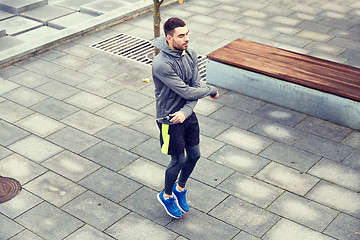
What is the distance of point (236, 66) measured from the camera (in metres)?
9.43

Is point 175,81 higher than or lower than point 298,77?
higher

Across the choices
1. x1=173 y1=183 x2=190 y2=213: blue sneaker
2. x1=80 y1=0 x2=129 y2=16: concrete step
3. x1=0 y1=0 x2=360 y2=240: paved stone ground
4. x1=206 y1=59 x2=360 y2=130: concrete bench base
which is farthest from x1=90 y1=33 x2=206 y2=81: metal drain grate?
x1=173 y1=183 x2=190 y2=213: blue sneaker

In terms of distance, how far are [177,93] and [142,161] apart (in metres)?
2.09

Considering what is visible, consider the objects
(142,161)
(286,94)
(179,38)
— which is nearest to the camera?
(179,38)

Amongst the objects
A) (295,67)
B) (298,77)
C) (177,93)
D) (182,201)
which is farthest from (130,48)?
(177,93)

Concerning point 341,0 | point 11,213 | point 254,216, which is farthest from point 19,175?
point 341,0

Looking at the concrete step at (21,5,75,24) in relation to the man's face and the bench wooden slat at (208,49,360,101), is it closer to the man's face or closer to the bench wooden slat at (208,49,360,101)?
the bench wooden slat at (208,49,360,101)

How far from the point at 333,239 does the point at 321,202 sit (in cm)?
70

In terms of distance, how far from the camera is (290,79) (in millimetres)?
8859

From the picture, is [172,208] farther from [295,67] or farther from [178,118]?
[295,67]

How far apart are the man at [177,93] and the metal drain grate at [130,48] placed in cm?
439

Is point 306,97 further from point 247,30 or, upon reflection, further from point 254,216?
point 247,30

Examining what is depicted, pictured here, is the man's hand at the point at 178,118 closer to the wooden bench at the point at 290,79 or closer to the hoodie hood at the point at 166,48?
the hoodie hood at the point at 166,48

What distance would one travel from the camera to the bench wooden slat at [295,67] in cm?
862
